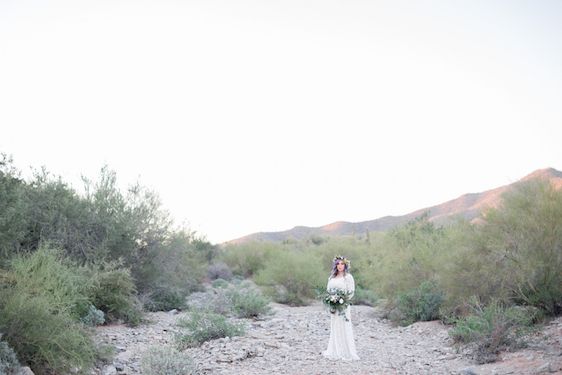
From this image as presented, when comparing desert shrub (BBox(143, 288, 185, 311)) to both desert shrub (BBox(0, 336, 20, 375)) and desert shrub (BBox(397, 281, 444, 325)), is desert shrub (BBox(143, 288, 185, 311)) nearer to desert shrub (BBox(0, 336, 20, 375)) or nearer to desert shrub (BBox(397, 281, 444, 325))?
desert shrub (BBox(397, 281, 444, 325))

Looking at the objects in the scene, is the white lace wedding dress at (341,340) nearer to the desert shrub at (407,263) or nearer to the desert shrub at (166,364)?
the desert shrub at (166,364)

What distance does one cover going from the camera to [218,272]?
31.7 m

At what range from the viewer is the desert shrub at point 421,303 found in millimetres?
16094

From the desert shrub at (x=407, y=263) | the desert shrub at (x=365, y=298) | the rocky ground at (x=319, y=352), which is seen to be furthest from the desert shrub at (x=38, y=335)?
the desert shrub at (x=365, y=298)

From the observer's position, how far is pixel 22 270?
984 centimetres

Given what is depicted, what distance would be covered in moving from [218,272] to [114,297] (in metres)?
16.8

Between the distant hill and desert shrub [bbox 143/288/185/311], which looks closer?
desert shrub [bbox 143/288/185/311]

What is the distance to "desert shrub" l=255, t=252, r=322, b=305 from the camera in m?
23.1

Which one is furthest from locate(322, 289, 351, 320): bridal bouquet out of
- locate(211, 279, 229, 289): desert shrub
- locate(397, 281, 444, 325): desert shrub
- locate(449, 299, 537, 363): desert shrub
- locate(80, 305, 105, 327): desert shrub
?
locate(211, 279, 229, 289): desert shrub

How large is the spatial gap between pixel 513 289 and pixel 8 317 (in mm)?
10695

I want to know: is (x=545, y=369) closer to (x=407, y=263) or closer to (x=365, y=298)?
(x=407, y=263)

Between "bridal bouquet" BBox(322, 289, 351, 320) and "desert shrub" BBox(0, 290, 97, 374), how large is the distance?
4.68 meters

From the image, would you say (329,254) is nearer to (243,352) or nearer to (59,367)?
(243,352)

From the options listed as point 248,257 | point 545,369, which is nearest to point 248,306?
point 545,369
